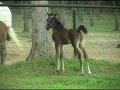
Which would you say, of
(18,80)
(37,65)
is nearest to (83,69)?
(37,65)

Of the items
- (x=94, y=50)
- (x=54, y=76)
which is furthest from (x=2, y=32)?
(x=94, y=50)

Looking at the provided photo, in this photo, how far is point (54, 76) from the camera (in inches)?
351

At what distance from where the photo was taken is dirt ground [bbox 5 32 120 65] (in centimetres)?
1343

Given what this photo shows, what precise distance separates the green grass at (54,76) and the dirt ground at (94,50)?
2.54m

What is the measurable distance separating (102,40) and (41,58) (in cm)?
725

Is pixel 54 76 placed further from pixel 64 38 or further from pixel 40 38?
pixel 40 38

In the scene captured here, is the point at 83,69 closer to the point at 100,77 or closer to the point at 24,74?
the point at 100,77

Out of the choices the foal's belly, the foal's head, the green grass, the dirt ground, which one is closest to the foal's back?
the green grass

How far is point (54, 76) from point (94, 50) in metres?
6.76

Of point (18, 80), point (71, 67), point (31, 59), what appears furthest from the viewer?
point (31, 59)

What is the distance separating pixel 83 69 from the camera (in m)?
9.41

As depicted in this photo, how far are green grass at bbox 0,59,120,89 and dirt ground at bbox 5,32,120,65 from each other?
2540 mm

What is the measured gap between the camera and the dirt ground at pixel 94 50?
1343 cm

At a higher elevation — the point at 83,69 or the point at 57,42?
the point at 57,42
